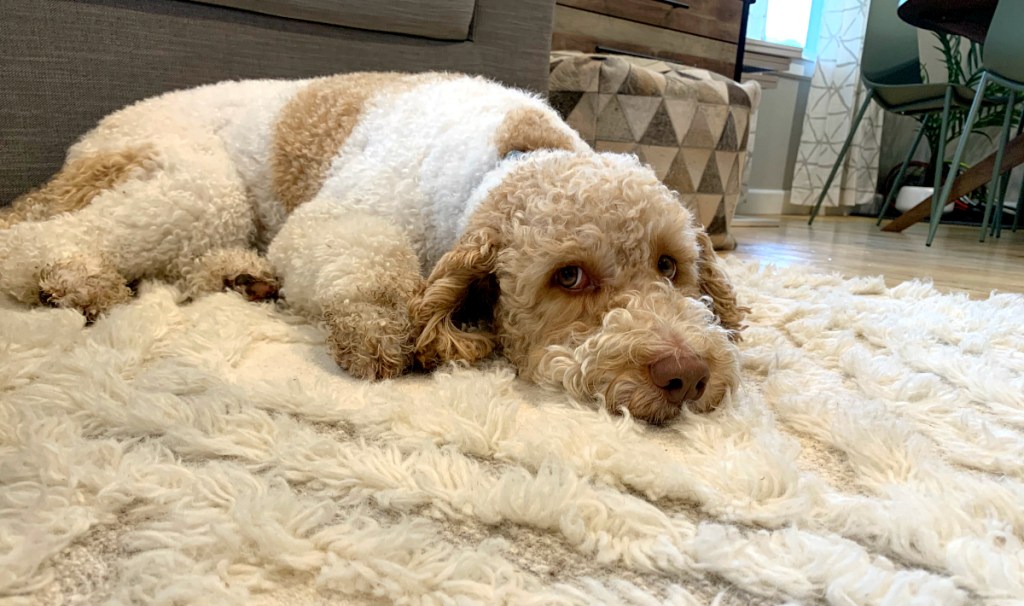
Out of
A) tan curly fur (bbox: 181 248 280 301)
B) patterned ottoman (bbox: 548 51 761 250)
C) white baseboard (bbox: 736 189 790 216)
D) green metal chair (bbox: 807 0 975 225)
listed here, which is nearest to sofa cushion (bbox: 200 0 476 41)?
patterned ottoman (bbox: 548 51 761 250)

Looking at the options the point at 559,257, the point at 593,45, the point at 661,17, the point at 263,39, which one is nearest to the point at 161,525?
the point at 559,257

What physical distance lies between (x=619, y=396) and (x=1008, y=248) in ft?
15.5

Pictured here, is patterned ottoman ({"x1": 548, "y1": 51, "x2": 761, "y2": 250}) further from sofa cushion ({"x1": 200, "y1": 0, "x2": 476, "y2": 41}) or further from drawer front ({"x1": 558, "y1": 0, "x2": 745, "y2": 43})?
drawer front ({"x1": 558, "y1": 0, "x2": 745, "y2": 43})

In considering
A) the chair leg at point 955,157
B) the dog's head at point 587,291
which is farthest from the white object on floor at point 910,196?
the dog's head at point 587,291

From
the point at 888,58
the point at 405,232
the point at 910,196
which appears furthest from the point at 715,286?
the point at 910,196

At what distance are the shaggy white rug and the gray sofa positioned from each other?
3.17 feet

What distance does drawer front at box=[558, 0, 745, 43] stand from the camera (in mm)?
4438

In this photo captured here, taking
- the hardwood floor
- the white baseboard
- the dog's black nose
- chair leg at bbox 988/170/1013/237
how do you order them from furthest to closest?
the white baseboard
chair leg at bbox 988/170/1013/237
the hardwood floor
the dog's black nose

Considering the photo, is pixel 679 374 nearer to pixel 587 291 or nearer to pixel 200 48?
pixel 587 291

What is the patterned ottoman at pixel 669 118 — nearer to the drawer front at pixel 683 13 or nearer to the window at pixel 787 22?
the drawer front at pixel 683 13

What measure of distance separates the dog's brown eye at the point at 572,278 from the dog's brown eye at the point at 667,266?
18cm

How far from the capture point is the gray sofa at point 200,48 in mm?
1958

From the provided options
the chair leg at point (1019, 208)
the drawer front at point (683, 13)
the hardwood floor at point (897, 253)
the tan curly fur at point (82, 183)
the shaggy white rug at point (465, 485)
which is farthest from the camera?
the chair leg at point (1019, 208)

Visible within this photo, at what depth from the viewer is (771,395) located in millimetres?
1271
